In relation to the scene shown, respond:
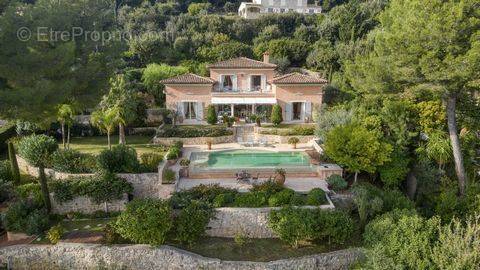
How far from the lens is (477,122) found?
26969 millimetres

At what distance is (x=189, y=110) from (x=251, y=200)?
2085 cm

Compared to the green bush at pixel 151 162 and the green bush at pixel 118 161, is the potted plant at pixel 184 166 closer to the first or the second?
the green bush at pixel 151 162

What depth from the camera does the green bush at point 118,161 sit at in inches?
954

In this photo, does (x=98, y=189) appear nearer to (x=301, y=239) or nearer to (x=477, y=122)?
(x=301, y=239)

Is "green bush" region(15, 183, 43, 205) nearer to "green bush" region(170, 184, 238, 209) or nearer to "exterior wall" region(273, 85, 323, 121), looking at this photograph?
"green bush" region(170, 184, 238, 209)

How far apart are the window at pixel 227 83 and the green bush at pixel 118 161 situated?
20179 mm

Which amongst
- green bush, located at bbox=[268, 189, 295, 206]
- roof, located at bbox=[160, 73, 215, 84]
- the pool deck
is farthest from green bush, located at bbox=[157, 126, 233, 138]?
green bush, located at bbox=[268, 189, 295, 206]

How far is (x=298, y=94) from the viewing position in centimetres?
4000

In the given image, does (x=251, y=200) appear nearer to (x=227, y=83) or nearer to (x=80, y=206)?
(x=80, y=206)

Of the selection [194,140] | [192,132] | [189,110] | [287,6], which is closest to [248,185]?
[194,140]

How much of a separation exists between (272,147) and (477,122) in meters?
15.9

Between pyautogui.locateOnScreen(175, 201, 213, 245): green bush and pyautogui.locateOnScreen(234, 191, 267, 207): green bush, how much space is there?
207 centimetres

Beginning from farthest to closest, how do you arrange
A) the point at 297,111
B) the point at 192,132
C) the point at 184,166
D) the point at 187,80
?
the point at 297,111
the point at 187,80
the point at 192,132
the point at 184,166

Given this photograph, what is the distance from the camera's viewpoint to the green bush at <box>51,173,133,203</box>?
22984mm
